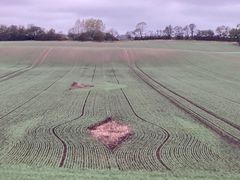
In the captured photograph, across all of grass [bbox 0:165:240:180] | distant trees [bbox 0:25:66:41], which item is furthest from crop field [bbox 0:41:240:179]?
distant trees [bbox 0:25:66:41]

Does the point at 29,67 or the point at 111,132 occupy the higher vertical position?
the point at 111,132

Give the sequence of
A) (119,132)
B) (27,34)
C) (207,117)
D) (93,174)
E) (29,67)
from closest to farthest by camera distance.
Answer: (93,174)
(119,132)
(207,117)
(29,67)
(27,34)

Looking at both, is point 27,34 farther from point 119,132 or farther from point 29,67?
point 119,132

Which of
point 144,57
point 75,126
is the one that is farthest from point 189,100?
point 144,57

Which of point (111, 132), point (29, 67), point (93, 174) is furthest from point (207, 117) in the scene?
point (29, 67)

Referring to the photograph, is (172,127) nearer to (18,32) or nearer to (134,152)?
(134,152)

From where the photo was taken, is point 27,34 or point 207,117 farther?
point 27,34
